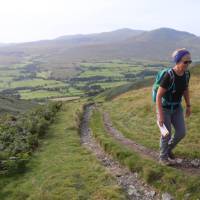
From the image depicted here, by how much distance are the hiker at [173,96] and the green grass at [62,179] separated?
2380mm

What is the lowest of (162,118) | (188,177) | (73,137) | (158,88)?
(73,137)

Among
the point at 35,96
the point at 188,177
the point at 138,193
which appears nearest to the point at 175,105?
the point at 188,177

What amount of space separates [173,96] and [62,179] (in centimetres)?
522

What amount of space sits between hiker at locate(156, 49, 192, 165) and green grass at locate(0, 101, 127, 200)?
2.38 meters

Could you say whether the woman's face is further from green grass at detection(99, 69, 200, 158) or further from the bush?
the bush

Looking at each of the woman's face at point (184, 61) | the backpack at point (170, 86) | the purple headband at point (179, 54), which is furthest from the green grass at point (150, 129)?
the purple headband at point (179, 54)

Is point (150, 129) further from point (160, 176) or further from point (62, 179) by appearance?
point (160, 176)

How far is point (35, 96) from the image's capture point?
13150 centimetres

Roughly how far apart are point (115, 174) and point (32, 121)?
11679mm

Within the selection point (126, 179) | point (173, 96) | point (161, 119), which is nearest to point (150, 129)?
point (126, 179)

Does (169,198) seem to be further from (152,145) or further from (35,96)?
(35,96)

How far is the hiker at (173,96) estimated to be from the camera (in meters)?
11.5

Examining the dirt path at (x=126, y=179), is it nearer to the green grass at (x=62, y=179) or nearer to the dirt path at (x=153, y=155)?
the green grass at (x=62, y=179)

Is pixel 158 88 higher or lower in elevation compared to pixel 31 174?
higher
